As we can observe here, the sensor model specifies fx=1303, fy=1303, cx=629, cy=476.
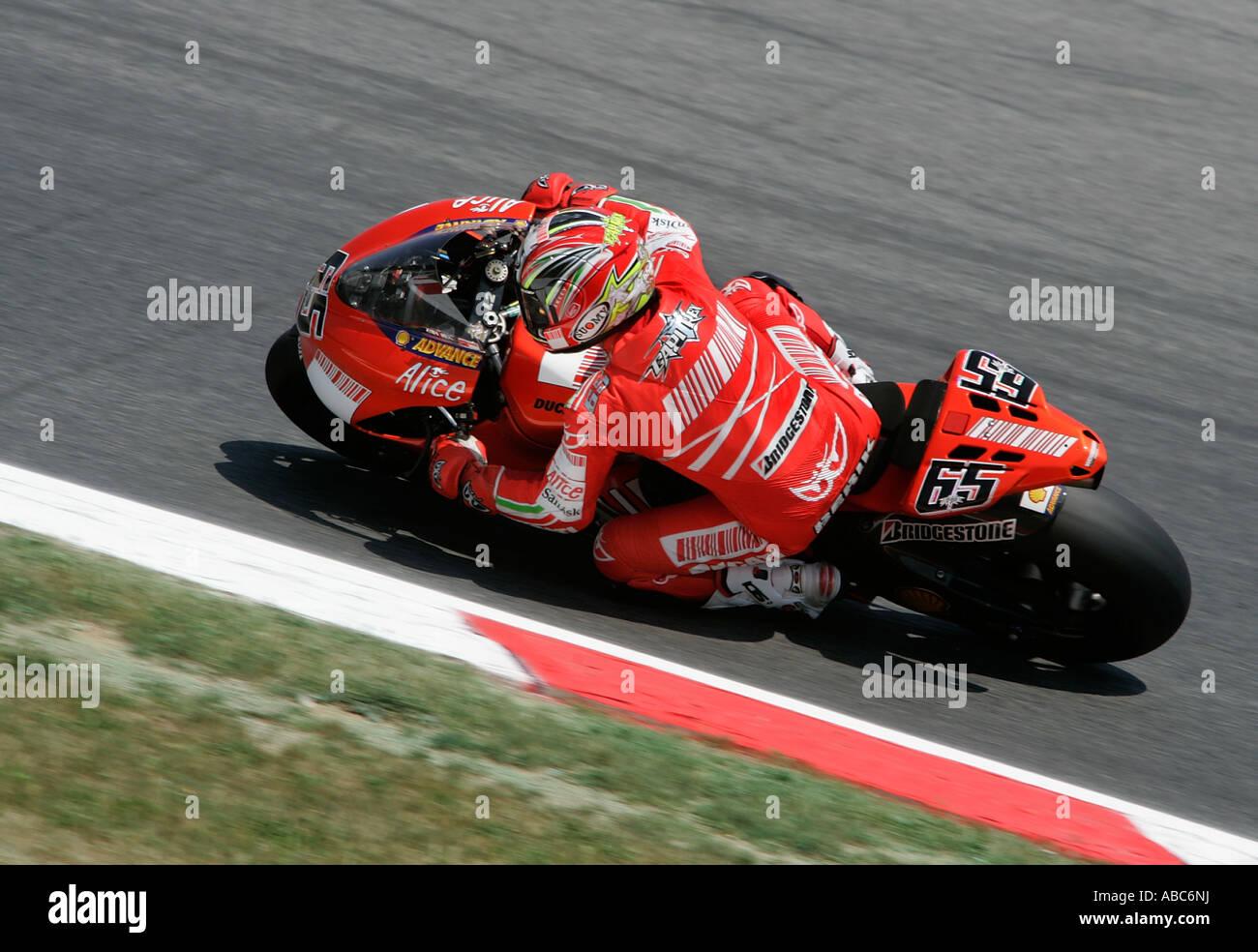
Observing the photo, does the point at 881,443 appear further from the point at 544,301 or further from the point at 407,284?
the point at 407,284

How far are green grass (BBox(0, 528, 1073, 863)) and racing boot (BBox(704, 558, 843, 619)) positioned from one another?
3.11 feet

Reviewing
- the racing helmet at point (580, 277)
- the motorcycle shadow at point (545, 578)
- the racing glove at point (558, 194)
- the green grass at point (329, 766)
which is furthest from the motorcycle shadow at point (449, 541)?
the racing glove at point (558, 194)

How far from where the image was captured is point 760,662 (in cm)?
505

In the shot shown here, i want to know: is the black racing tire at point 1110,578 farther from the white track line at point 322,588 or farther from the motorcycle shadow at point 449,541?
the motorcycle shadow at point 449,541

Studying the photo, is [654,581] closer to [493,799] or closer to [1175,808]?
[493,799]

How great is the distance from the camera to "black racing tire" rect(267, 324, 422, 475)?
211 inches

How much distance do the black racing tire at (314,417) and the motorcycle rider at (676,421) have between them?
30 centimetres

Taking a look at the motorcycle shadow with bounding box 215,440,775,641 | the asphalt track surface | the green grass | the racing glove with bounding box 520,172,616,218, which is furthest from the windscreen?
the green grass

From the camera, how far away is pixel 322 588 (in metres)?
4.80

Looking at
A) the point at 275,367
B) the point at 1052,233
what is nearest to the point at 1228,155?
the point at 1052,233

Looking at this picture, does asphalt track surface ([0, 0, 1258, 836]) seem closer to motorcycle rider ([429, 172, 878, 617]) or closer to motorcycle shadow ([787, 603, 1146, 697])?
motorcycle shadow ([787, 603, 1146, 697])

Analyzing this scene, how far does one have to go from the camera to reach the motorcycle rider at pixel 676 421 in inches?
181

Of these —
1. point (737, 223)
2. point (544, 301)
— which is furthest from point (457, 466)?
point (737, 223)
